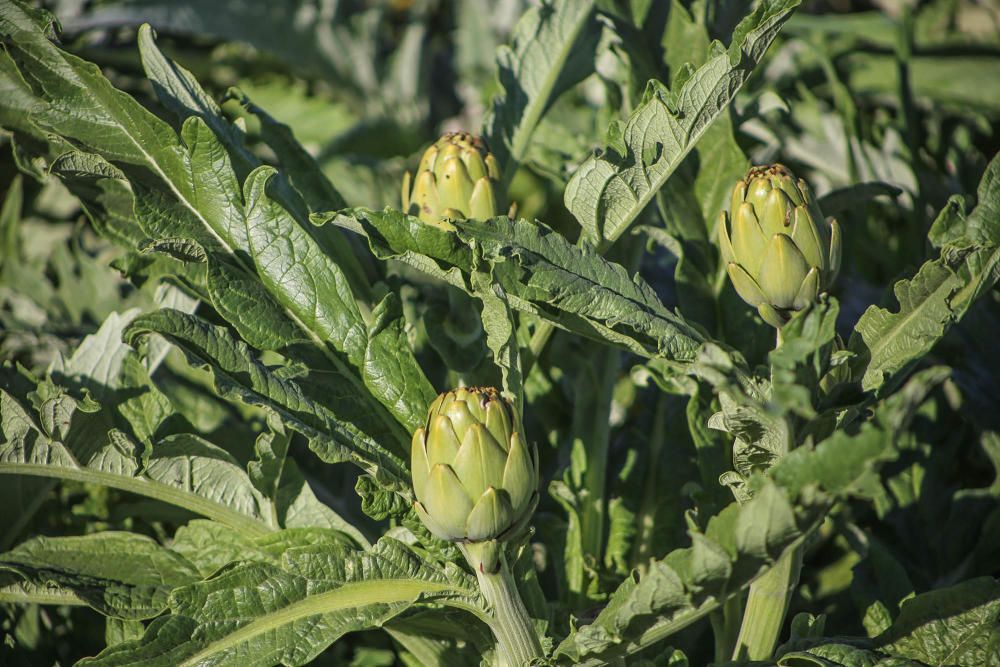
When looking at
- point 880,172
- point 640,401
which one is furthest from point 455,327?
point 880,172

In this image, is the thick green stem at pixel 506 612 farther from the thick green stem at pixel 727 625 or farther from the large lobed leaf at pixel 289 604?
the thick green stem at pixel 727 625

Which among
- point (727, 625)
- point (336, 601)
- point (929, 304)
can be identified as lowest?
point (727, 625)

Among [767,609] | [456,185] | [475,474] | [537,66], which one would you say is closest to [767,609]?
[767,609]

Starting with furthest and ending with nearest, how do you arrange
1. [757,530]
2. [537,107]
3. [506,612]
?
[537,107]
[506,612]
[757,530]

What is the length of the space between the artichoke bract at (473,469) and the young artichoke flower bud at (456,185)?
0.15 m

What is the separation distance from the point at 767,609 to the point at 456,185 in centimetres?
32

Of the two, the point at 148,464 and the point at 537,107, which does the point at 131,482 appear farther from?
Answer: the point at 537,107

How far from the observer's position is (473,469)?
0.48 meters

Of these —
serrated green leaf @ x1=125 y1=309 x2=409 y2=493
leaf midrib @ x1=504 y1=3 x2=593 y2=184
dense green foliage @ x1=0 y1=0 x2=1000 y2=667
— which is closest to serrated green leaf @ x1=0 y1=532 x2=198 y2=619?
dense green foliage @ x1=0 y1=0 x2=1000 y2=667

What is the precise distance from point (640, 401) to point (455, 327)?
252mm

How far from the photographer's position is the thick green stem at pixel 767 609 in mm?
552

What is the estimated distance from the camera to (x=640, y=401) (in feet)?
2.72

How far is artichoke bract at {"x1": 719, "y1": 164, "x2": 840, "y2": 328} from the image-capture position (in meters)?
0.52

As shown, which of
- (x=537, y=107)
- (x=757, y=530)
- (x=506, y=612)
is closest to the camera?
(x=757, y=530)
